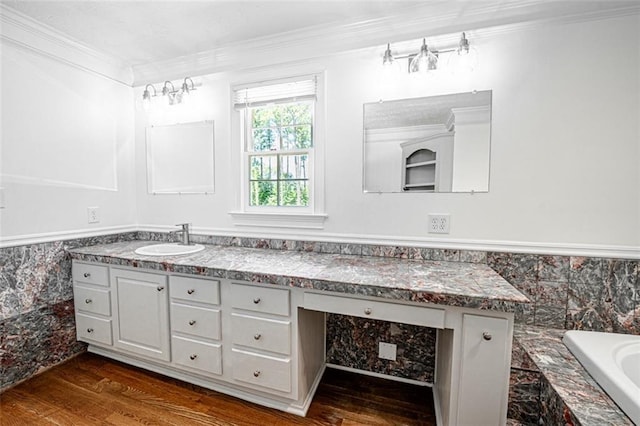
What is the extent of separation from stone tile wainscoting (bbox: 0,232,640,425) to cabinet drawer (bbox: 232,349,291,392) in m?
0.55

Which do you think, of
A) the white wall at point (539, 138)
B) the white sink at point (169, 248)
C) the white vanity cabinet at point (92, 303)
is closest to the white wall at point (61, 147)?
the white vanity cabinet at point (92, 303)

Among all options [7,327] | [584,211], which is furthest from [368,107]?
[7,327]

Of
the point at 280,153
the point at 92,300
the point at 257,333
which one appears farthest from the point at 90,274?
the point at 280,153

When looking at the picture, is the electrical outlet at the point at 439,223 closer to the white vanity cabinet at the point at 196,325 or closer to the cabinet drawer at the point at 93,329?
the white vanity cabinet at the point at 196,325

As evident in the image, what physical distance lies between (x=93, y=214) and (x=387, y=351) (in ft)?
8.20

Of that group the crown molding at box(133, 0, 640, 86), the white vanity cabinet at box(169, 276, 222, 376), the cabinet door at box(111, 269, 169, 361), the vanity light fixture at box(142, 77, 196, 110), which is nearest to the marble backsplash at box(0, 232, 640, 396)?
the cabinet door at box(111, 269, 169, 361)

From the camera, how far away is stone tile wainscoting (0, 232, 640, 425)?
4.94 feet

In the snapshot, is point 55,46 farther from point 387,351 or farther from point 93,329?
point 387,351

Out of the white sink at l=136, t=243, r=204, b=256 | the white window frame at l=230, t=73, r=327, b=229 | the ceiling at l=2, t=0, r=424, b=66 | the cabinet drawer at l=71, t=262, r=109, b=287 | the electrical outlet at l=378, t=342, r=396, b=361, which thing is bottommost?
the electrical outlet at l=378, t=342, r=396, b=361

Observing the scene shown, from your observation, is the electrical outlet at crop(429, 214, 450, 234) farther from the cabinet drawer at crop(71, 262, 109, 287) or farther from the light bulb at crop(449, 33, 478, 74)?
the cabinet drawer at crop(71, 262, 109, 287)

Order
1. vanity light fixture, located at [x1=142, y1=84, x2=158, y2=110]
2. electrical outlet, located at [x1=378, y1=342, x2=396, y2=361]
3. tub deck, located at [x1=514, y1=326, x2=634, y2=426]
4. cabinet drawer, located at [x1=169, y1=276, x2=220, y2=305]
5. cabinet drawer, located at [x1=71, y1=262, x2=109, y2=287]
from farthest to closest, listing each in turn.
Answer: vanity light fixture, located at [x1=142, y1=84, x2=158, y2=110]
cabinet drawer, located at [x1=71, y1=262, x2=109, y2=287]
electrical outlet, located at [x1=378, y1=342, x2=396, y2=361]
cabinet drawer, located at [x1=169, y1=276, x2=220, y2=305]
tub deck, located at [x1=514, y1=326, x2=634, y2=426]

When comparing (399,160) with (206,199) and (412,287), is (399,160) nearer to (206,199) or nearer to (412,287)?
(412,287)

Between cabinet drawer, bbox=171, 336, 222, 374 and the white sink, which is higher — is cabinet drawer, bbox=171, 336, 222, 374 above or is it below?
below

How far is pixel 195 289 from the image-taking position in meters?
1.70
